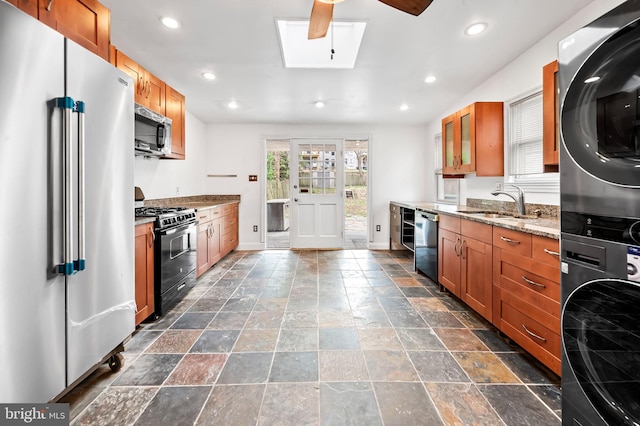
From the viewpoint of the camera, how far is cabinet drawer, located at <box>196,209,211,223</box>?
3.29 metres

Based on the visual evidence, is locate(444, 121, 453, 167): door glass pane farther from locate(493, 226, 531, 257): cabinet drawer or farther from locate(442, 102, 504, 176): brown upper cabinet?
locate(493, 226, 531, 257): cabinet drawer

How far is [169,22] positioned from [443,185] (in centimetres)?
428

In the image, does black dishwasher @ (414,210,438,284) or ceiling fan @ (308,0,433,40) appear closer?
ceiling fan @ (308,0,433,40)

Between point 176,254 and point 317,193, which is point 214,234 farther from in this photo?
point 317,193

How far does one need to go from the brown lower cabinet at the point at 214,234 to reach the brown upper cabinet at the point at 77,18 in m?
1.90

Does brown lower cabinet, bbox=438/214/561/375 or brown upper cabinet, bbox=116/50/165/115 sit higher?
brown upper cabinet, bbox=116/50/165/115

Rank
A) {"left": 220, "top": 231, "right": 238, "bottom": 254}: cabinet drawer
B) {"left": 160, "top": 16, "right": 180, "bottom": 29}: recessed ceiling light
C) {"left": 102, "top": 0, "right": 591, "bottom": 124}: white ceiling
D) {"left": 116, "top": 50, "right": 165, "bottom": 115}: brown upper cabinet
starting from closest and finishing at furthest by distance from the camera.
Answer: {"left": 102, "top": 0, "right": 591, "bottom": 124}: white ceiling < {"left": 160, "top": 16, "right": 180, "bottom": 29}: recessed ceiling light < {"left": 116, "top": 50, "right": 165, "bottom": 115}: brown upper cabinet < {"left": 220, "top": 231, "right": 238, "bottom": 254}: cabinet drawer

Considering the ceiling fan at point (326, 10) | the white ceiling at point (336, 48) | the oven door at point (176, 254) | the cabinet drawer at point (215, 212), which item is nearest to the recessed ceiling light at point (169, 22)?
the white ceiling at point (336, 48)

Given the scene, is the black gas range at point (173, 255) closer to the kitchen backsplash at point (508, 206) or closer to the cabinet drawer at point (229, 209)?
the cabinet drawer at point (229, 209)

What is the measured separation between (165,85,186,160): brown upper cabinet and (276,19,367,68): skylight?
137 cm

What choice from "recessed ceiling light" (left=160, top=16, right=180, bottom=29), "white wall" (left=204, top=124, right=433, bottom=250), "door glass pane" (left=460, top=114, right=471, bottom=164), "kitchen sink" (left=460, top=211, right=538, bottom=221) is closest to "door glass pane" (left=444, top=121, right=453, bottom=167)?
"door glass pane" (left=460, top=114, right=471, bottom=164)

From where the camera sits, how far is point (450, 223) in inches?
112

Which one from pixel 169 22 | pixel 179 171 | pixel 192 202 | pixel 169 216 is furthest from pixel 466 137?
pixel 192 202

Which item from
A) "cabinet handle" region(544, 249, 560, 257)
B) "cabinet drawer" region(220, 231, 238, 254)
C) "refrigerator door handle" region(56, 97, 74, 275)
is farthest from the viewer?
"cabinet drawer" region(220, 231, 238, 254)
